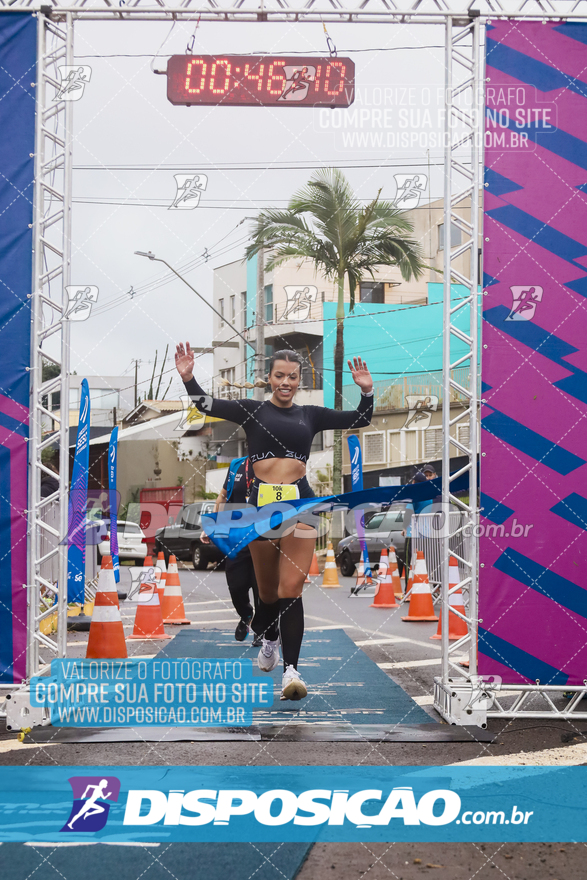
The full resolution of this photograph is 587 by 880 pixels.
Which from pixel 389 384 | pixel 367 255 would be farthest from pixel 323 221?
pixel 389 384

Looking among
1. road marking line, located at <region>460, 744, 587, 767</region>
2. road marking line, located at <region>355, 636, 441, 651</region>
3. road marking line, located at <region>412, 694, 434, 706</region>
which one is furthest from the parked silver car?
road marking line, located at <region>460, 744, 587, 767</region>

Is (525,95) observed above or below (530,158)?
above

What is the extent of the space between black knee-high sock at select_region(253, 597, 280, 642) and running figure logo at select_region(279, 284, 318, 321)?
18.6m

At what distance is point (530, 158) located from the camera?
19.6ft

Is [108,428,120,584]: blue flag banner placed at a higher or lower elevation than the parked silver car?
higher

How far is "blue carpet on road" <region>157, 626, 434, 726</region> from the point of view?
577 cm

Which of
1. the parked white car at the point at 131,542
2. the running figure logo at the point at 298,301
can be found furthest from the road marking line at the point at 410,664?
the running figure logo at the point at 298,301

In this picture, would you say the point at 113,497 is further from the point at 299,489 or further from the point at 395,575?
the point at 299,489

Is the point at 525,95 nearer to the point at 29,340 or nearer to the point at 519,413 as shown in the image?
the point at 519,413

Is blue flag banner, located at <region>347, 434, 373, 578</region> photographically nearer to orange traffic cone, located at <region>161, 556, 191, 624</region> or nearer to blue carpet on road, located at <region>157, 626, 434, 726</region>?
orange traffic cone, located at <region>161, 556, 191, 624</region>

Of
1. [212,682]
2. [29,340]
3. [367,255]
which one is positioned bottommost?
[212,682]

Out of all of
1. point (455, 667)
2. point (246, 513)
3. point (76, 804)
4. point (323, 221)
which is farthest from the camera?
point (323, 221)

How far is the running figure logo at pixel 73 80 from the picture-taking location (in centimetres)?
588

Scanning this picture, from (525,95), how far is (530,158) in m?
0.41
